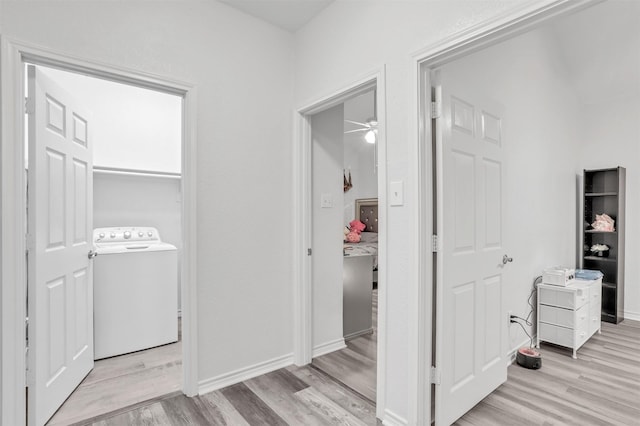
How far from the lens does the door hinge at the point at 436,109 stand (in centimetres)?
179

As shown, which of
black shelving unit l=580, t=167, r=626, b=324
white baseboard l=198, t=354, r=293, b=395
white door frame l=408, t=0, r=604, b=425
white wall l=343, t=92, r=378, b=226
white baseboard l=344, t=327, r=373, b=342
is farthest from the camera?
white wall l=343, t=92, r=378, b=226

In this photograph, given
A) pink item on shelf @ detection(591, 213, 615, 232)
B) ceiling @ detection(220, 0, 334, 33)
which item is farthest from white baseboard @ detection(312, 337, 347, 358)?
pink item on shelf @ detection(591, 213, 615, 232)

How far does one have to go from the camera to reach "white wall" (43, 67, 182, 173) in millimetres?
3111

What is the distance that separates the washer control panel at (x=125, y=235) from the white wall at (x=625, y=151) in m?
5.20

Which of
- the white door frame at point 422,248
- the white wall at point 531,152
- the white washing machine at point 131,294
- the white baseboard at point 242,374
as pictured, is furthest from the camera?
the white washing machine at point 131,294

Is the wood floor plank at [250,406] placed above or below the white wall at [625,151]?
below

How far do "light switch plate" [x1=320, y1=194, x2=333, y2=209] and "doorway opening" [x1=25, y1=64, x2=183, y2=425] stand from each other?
130 centimetres

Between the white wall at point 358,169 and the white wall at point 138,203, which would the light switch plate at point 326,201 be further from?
the white wall at point 358,169

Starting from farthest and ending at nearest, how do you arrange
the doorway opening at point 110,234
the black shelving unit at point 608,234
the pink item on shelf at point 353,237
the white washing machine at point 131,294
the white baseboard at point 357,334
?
1. the pink item on shelf at point 353,237
2. the black shelving unit at point 608,234
3. the white baseboard at point 357,334
4. the white washing machine at point 131,294
5. the doorway opening at point 110,234

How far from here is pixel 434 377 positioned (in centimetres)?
180

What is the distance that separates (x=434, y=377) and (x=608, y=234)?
3.64 metres

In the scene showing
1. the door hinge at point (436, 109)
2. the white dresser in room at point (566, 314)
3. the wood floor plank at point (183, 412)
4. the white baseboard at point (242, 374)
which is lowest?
the wood floor plank at point (183, 412)

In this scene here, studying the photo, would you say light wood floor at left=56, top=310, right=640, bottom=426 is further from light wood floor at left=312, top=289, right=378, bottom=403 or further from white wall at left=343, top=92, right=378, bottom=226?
white wall at left=343, top=92, right=378, bottom=226

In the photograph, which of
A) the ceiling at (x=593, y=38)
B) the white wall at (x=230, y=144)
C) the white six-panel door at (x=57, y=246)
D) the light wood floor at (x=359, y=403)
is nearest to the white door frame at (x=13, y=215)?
Result: the white six-panel door at (x=57, y=246)
